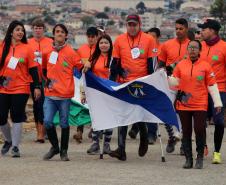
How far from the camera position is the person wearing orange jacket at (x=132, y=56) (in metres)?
13.5

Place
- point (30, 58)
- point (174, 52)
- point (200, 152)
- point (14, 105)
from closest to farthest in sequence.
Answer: point (200, 152)
point (14, 105)
point (30, 58)
point (174, 52)

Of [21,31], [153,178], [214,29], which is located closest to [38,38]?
[21,31]

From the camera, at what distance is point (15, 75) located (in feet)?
44.8

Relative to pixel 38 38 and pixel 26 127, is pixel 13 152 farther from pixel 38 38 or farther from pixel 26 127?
pixel 26 127

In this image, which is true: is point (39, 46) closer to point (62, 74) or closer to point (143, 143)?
point (62, 74)

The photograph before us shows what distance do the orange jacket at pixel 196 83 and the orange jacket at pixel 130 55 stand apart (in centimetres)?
96

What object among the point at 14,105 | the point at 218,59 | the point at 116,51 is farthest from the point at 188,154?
the point at 14,105

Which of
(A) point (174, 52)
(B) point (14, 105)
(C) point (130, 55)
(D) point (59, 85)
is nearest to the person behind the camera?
(D) point (59, 85)

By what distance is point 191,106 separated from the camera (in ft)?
41.5

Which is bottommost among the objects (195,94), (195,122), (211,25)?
(195,122)

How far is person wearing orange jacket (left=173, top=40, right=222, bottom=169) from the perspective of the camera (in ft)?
41.3

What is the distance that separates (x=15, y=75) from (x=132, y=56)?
165 centimetres

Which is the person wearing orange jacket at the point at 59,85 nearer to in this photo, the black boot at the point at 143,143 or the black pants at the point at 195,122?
the black boot at the point at 143,143

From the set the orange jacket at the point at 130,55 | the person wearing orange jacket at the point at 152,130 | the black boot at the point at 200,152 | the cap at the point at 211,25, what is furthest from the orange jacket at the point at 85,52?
the black boot at the point at 200,152
